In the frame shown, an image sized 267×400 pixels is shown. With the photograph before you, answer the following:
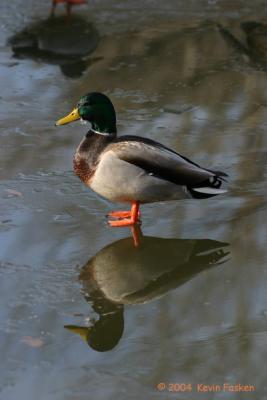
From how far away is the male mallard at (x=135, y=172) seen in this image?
493cm

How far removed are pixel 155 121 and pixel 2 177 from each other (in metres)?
1.40

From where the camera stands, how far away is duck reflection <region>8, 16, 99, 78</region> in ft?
26.0

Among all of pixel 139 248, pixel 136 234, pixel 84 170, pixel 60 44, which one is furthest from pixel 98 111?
pixel 60 44

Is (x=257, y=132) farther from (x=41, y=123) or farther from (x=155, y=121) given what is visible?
(x=41, y=123)

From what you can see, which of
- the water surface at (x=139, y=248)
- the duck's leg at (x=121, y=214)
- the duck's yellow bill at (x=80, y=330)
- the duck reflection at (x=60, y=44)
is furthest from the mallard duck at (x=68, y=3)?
the duck's yellow bill at (x=80, y=330)

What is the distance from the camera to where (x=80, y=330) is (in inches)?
155

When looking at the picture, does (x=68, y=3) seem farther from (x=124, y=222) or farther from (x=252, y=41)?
(x=124, y=222)

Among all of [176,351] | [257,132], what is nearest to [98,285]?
[176,351]

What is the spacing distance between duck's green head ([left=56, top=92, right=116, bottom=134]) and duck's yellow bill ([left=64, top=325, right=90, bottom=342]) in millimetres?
1523

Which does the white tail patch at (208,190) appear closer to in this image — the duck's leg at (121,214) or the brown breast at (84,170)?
the duck's leg at (121,214)

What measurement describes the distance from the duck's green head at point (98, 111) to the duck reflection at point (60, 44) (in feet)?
8.13

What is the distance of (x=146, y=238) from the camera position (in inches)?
192

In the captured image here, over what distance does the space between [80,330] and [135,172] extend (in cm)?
125

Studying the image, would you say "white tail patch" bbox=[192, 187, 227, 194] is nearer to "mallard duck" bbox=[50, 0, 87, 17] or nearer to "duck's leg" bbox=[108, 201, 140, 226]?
"duck's leg" bbox=[108, 201, 140, 226]
